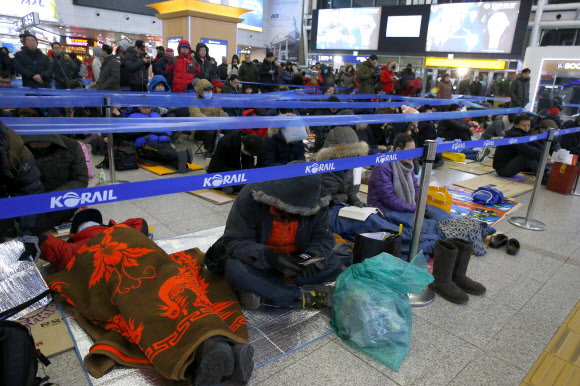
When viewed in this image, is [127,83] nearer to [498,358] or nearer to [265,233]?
[265,233]

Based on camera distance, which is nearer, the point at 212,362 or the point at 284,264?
the point at 212,362

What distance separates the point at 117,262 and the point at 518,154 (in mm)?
6175

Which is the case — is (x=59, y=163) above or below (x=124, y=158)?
above

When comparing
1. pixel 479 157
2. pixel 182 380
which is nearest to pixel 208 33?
pixel 479 157

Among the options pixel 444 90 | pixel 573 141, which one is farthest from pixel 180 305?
pixel 444 90

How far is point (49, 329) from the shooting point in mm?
2061

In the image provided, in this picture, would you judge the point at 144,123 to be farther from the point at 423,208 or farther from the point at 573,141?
the point at 573,141

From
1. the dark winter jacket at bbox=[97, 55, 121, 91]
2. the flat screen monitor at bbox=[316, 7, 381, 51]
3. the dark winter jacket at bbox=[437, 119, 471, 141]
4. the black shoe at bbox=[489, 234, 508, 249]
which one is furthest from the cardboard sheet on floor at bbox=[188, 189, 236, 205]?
the flat screen monitor at bbox=[316, 7, 381, 51]

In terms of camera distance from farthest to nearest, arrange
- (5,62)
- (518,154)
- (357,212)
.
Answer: (5,62)
(518,154)
(357,212)

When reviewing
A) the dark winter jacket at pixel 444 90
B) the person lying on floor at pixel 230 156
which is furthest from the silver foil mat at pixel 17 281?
the dark winter jacket at pixel 444 90

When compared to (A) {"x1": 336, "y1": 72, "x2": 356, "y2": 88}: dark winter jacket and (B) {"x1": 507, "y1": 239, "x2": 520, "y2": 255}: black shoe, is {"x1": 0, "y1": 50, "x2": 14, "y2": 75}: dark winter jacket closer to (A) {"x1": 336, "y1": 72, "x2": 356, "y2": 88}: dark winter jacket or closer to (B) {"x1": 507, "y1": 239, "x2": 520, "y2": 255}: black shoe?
(A) {"x1": 336, "y1": 72, "x2": 356, "y2": 88}: dark winter jacket

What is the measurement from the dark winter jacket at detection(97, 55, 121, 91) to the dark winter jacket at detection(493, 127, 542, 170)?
21.4ft

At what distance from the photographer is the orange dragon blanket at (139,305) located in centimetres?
167

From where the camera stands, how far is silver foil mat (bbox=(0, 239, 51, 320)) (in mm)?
2145
